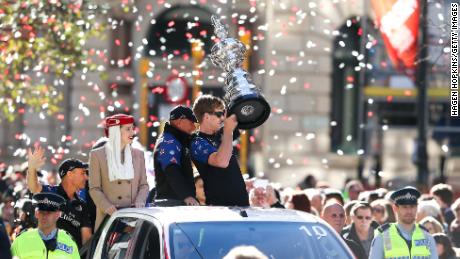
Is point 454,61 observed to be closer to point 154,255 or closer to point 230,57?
point 230,57

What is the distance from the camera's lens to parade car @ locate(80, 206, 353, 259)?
8695 mm

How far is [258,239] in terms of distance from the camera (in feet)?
28.9

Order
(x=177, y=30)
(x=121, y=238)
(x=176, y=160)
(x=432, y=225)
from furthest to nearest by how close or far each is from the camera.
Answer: (x=177, y=30) → (x=432, y=225) → (x=176, y=160) → (x=121, y=238)

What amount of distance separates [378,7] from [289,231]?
12882 millimetres

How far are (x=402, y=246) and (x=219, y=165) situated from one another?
1.76 meters

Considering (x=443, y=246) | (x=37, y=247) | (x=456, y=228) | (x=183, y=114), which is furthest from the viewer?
(x=456, y=228)

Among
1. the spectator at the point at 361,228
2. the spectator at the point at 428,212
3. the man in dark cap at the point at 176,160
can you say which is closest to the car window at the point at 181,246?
the man in dark cap at the point at 176,160

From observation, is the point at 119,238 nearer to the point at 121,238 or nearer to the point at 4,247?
the point at 121,238

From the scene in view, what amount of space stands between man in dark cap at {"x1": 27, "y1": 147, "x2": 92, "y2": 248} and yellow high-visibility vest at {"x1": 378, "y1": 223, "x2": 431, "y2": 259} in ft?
7.83

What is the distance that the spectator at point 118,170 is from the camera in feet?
37.1

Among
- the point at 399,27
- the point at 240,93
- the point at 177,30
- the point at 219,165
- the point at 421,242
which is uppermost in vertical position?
the point at 177,30

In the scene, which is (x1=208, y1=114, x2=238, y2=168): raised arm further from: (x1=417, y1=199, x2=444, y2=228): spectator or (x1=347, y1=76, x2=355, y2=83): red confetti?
(x1=347, y1=76, x2=355, y2=83): red confetti

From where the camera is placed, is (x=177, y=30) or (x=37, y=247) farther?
(x=177, y=30)

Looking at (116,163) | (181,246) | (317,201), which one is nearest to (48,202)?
(116,163)
